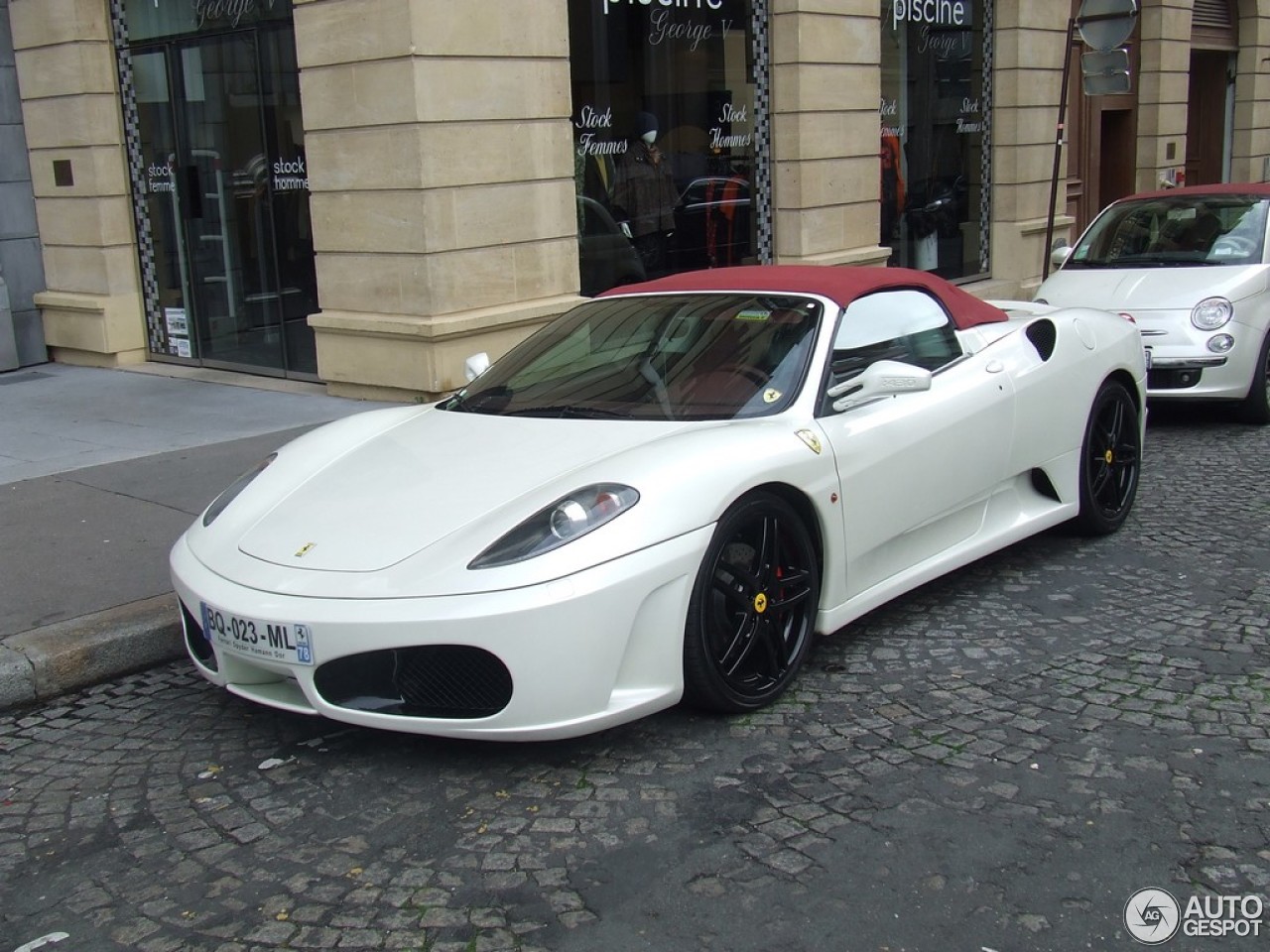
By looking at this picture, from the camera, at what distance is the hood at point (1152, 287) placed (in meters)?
8.96

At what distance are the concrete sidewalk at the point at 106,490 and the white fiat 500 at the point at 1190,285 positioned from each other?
514 cm

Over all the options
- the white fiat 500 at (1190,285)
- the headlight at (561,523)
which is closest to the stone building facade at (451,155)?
the white fiat 500 at (1190,285)

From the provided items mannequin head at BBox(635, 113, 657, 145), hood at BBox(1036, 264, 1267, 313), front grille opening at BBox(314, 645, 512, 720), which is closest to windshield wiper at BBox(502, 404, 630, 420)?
front grille opening at BBox(314, 645, 512, 720)

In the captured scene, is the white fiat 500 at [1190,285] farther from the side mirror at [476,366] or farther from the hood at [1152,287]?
the side mirror at [476,366]

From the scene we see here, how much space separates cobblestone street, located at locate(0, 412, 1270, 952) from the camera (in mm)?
3174

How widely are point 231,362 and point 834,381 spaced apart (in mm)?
7521

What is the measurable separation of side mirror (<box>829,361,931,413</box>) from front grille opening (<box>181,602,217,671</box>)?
220cm

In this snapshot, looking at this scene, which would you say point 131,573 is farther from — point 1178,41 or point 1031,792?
point 1178,41

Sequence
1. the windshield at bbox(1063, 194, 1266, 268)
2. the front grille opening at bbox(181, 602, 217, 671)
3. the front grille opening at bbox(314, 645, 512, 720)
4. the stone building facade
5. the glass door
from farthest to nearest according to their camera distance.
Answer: the glass door < the windshield at bbox(1063, 194, 1266, 268) < the stone building facade < the front grille opening at bbox(181, 602, 217, 671) < the front grille opening at bbox(314, 645, 512, 720)

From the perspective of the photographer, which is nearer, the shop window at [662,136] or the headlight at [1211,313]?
the headlight at [1211,313]

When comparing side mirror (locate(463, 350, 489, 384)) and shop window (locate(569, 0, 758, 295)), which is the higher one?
shop window (locate(569, 0, 758, 295))

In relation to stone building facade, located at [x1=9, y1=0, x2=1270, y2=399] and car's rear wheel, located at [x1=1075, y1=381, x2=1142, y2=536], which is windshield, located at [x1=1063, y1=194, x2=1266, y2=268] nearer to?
stone building facade, located at [x1=9, y1=0, x2=1270, y2=399]

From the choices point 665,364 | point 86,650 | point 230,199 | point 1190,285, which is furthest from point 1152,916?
point 230,199

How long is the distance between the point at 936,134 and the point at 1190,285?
20.4 feet
